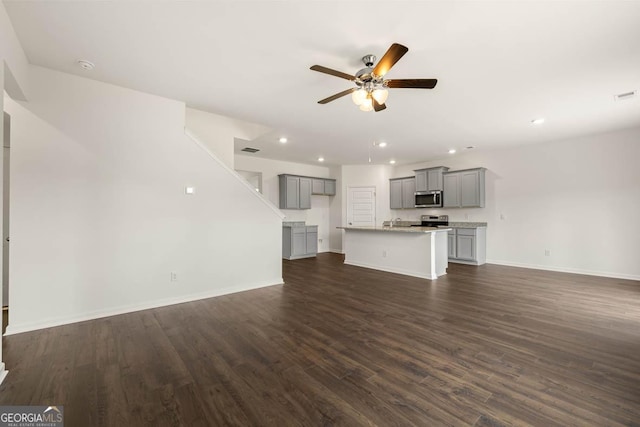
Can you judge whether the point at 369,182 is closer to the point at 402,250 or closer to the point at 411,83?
the point at 402,250

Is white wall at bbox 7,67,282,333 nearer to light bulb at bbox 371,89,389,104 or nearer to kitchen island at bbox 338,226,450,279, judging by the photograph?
light bulb at bbox 371,89,389,104

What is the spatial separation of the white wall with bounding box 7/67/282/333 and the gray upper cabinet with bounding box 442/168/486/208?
17.7ft

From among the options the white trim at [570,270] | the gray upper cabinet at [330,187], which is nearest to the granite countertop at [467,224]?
the white trim at [570,270]

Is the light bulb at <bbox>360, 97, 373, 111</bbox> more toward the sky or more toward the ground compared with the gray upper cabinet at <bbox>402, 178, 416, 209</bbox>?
more toward the sky

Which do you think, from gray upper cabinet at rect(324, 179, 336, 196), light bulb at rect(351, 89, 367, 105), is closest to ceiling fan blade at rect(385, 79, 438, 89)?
light bulb at rect(351, 89, 367, 105)

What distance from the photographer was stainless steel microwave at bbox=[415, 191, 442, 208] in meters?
7.20

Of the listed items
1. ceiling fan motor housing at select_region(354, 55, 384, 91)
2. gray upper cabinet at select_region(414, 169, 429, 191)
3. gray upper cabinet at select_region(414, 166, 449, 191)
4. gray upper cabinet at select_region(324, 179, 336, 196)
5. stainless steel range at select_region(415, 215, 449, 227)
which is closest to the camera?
ceiling fan motor housing at select_region(354, 55, 384, 91)

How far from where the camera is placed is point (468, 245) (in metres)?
6.48

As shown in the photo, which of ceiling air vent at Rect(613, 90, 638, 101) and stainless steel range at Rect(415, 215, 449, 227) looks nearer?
ceiling air vent at Rect(613, 90, 638, 101)

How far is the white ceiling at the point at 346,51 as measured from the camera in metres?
2.10

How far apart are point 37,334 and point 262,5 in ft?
12.4

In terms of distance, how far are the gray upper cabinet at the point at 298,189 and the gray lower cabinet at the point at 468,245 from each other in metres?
3.87

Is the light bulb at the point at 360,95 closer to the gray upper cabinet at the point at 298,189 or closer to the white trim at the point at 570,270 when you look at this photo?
the gray upper cabinet at the point at 298,189
